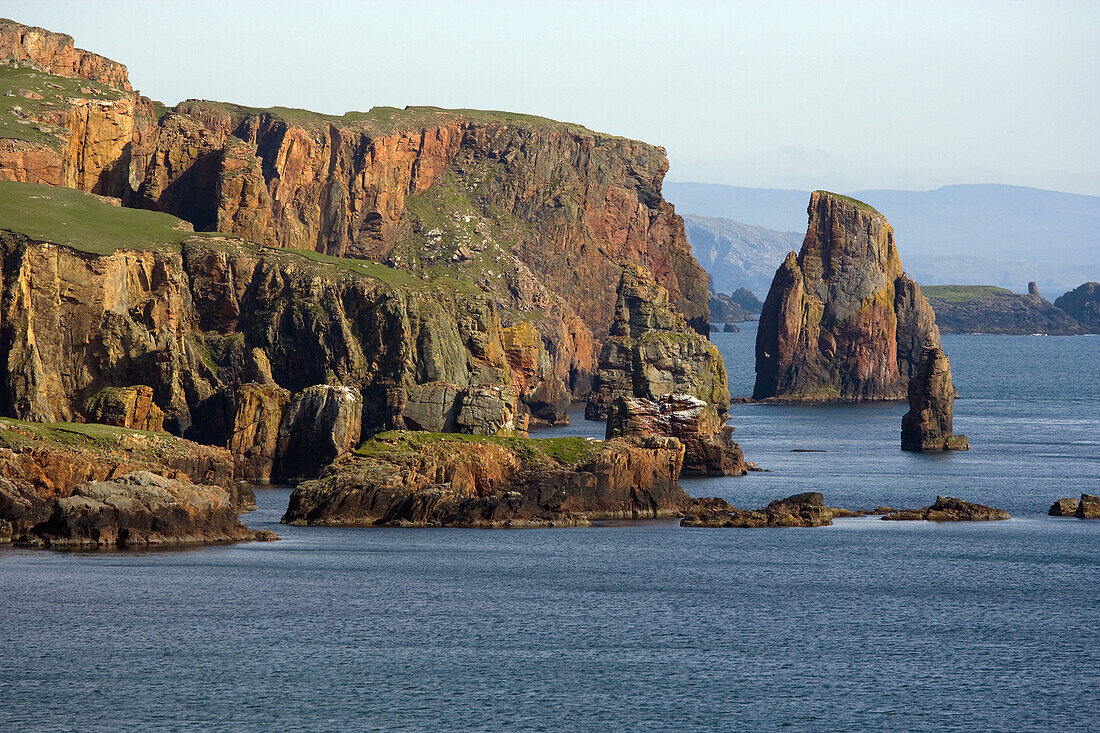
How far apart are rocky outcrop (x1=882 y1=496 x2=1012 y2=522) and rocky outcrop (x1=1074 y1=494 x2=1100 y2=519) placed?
6.67 metres

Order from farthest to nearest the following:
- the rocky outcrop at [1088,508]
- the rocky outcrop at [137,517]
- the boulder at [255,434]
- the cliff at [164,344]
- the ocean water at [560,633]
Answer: the cliff at [164,344], the boulder at [255,434], the rocky outcrop at [1088,508], the rocky outcrop at [137,517], the ocean water at [560,633]

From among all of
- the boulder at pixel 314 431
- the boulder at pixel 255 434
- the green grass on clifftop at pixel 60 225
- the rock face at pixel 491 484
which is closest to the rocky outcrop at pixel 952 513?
the rock face at pixel 491 484

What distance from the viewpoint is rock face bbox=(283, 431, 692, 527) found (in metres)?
132

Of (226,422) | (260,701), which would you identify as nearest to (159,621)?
(260,701)

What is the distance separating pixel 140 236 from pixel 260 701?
140 metres

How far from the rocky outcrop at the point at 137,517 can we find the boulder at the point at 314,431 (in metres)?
48.8

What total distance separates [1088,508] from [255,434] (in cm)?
9200

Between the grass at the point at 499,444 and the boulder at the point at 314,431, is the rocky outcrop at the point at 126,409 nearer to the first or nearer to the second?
the boulder at the point at 314,431

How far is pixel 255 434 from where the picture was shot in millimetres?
170000

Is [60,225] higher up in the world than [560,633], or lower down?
higher up

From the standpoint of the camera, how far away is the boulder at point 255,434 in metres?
169

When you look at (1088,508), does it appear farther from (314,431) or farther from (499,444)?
(314,431)

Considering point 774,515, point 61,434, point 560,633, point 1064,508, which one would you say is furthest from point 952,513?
point 61,434

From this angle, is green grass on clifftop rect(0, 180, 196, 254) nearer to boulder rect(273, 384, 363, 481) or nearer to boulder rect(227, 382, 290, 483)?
boulder rect(227, 382, 290, 483)
